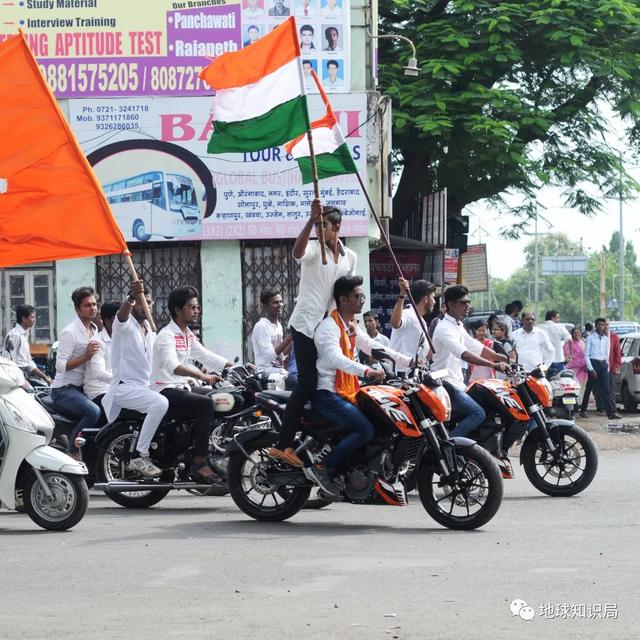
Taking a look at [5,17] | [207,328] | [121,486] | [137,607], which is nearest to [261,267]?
[207,328]

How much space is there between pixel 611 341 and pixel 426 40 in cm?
650

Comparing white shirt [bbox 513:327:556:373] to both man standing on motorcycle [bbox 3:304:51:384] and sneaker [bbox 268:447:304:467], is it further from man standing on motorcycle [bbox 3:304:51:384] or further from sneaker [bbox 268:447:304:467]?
sneaker [bbox 268:447:304:467]

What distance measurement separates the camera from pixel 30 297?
22.2 metres

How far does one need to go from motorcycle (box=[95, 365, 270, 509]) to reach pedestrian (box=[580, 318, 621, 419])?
561 inches

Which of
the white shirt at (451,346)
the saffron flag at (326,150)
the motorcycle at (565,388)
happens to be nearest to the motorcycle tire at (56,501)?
the white shirt at (451,346)

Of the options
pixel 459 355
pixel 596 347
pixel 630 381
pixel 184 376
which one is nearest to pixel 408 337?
pixel 459 355

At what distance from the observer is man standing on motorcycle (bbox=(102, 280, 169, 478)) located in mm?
10477

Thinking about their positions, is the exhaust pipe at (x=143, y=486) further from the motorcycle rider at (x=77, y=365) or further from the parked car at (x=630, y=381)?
the parked car at (x=630, y=381)

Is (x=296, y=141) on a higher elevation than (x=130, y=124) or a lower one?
lower

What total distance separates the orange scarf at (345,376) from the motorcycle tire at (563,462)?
232 cm

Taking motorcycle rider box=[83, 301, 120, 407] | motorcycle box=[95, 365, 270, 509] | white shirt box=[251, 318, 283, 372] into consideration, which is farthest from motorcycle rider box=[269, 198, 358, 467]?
white shirt box=[251, 318, 283, 372]

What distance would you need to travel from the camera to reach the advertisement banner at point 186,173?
70.8 ft

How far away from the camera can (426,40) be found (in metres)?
25.9

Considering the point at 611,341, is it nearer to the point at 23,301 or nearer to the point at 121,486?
the point at 23,301
